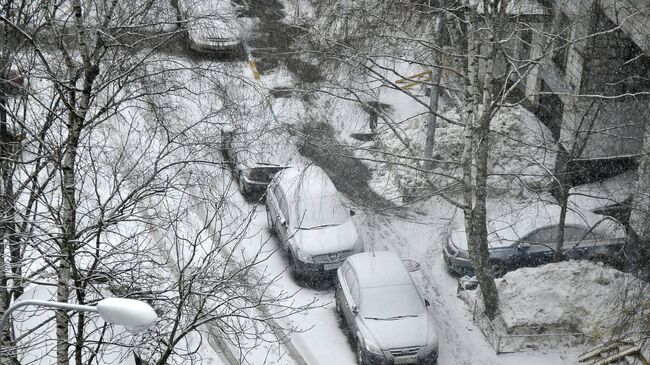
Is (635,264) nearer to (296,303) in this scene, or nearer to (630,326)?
(630,326)

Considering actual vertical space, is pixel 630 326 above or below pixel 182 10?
below

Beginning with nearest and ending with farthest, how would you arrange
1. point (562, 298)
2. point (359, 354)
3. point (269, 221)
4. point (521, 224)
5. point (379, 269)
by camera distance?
point (359, 354) < point (562, 298) < point (379, 269) < point (521, 224) < point (269, 221)

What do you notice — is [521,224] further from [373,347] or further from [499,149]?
[373,347]

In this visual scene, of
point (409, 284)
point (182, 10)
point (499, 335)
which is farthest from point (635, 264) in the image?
point (182, 10)

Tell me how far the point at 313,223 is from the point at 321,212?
1.01 feet

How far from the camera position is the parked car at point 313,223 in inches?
688

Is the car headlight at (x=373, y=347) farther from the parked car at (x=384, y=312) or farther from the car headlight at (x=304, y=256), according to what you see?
the car headlight at (x=304, y=256)

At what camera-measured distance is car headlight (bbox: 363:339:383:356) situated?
14805mm

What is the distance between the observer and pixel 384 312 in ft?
50.7

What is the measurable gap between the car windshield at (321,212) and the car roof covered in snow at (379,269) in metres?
1.53

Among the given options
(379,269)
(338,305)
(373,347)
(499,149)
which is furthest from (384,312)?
(499,149)

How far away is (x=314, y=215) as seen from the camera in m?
18.2

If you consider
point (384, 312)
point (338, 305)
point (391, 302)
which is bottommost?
point (338, 305)

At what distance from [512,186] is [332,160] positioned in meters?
4.85
